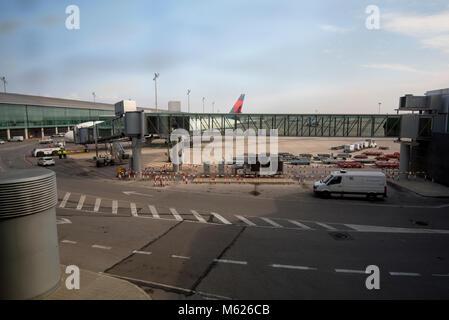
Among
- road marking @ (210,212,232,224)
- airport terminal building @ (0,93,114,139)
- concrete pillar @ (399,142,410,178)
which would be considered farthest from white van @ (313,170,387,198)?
airport terminal building @ (0,93,114,139)

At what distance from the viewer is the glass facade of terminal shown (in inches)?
4198

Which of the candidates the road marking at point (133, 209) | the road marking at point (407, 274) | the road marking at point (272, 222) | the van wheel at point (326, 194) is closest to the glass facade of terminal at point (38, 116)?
the road marking at point (133, 209)

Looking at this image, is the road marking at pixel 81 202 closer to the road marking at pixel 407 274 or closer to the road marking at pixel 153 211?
the road marking at pixel 153 211

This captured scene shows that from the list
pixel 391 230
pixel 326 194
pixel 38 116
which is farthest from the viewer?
pixel 38 116

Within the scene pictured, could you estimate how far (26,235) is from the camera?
1041 cm

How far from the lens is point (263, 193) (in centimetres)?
2997

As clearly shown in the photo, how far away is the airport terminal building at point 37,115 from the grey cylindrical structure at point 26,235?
3691 inches

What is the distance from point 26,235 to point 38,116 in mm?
132976

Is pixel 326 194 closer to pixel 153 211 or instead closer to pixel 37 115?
pixel 153 211

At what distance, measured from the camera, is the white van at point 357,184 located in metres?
26.3

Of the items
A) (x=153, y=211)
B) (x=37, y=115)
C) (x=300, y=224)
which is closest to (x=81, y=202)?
(x=153, y=211)
